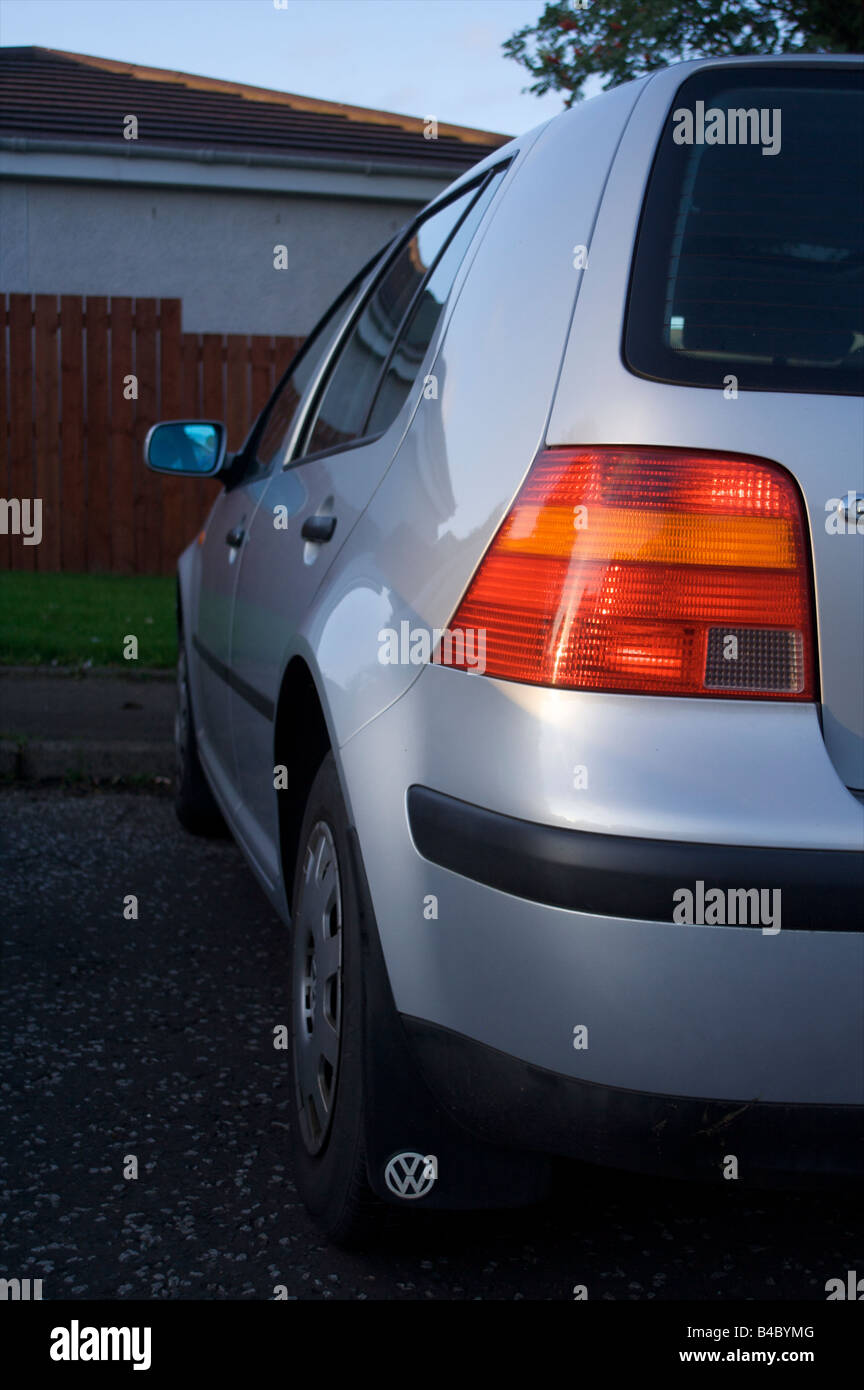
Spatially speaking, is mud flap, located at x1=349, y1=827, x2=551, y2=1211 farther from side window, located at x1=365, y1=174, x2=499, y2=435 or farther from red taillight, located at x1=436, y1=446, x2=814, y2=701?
side window, located at x1=365, y1=174, x2=499, y2=435

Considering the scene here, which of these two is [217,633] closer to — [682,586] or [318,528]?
[318,528]

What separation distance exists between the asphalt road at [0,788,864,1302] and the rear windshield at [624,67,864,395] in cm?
112

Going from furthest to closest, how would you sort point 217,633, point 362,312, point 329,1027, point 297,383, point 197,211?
point 197,211, point 297,383, point 217,633, point 362,312, point 329,1027

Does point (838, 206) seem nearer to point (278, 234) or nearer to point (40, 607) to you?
point (40, 607)

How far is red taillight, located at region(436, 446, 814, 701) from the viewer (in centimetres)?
172

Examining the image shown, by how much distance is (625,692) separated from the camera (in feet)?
5.64

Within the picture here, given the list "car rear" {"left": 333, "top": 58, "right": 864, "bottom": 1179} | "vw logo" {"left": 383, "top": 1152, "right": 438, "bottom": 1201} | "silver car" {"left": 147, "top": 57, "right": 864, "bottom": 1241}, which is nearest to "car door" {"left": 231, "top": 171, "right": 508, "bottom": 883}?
"silver car" {"left": 147, "top": 57, "right": 864, "bottom": 1241}

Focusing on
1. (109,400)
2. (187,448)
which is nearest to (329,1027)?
(187,448)

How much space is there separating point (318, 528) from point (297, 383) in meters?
1.44

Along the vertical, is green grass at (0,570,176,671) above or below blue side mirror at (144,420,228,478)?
below

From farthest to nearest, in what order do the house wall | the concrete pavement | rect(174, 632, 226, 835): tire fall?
1. the house wall
2. the concrete pavement
3. rect(174, 632, 226, 835): tire

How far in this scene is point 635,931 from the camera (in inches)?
66.1

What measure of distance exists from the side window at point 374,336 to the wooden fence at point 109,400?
27.4 ft
